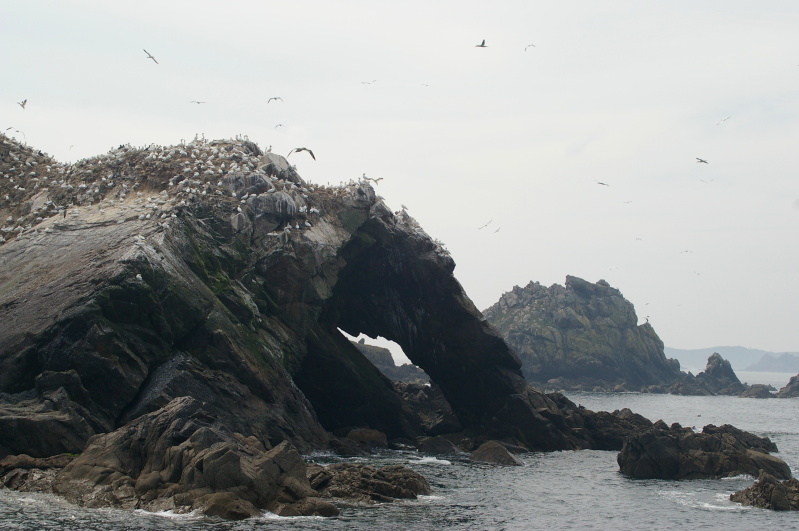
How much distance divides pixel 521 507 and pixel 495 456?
47.1 feet

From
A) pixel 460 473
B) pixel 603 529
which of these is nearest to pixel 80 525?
pixel 603 529

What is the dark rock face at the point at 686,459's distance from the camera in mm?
47781

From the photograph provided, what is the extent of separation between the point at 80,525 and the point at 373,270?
3816cm

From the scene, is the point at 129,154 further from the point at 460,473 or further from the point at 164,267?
the point at 460,473

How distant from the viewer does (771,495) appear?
37.6 metres

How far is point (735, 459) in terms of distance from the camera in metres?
48.7

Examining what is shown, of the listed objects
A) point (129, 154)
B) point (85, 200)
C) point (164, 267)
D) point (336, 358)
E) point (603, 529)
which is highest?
point (129, 154)

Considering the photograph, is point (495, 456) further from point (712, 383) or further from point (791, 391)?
point (791, 391)

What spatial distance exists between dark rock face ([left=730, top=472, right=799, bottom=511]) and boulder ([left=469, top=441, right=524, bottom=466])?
14835 millimetres

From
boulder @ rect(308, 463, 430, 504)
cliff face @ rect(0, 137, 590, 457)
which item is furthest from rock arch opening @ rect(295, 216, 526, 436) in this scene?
boulder @ rect(308, 463, 430, 504)

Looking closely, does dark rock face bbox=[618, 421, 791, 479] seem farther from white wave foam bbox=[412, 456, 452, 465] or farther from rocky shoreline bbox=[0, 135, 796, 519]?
white wave foam bbox=[412, 456, 452, 465]

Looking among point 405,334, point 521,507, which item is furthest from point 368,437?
point 521,507

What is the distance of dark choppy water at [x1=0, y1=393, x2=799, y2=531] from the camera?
2848cm

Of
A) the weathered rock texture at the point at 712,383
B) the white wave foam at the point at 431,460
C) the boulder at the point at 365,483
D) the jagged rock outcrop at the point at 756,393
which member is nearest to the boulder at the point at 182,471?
the boulder at the point at 365,483
